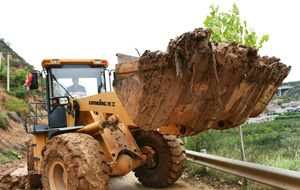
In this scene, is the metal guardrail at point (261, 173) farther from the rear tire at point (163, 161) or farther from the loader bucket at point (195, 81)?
the loader bucket at point (195, 81)

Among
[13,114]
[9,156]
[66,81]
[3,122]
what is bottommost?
[9,156]

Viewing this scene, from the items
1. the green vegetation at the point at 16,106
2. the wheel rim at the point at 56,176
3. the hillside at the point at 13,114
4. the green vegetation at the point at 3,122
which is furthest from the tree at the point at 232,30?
the green vegetation at the point at 16,106

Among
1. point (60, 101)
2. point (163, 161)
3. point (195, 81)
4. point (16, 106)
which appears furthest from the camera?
point (16, 106)

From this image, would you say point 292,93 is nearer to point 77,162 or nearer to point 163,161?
point 163,161

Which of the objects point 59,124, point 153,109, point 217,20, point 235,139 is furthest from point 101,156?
point 235,139

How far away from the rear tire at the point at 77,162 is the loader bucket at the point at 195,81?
1.05 m

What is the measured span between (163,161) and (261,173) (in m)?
Answer: 2.23

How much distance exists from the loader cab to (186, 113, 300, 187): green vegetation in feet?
11.1

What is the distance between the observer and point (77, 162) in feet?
13.2

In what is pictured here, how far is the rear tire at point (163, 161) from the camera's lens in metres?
5.73

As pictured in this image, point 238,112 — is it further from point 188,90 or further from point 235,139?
point 235,139

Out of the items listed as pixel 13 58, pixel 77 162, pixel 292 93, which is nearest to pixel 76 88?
pixel 77 162

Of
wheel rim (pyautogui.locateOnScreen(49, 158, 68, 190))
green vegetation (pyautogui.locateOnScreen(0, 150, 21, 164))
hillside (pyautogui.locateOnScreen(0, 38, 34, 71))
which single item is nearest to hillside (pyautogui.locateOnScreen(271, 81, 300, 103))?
wheel rim (pyautogui.locateOnScreen(49, 158, 68, 190))

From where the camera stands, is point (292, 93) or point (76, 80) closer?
point (76, 80)
